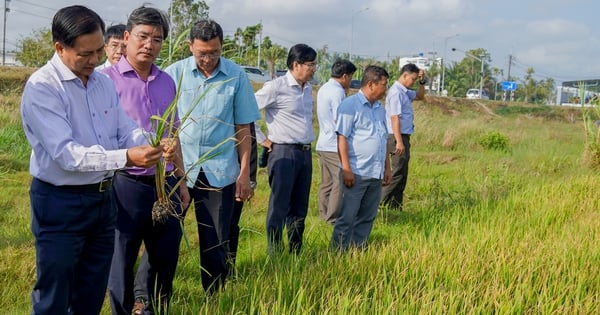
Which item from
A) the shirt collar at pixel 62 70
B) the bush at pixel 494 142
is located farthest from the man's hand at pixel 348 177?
the bush at pixel 494 142

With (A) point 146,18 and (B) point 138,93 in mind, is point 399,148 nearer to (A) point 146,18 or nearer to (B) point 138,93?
(B) point 138,93

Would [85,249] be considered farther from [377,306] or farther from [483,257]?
[483,257]

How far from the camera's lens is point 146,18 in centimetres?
307

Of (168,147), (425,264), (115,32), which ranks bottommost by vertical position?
(425,264)

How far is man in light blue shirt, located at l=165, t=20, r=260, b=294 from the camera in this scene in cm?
360

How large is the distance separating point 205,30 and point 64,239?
1406 millimetres

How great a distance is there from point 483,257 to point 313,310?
4.26 ft

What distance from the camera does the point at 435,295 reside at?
301 centimetres

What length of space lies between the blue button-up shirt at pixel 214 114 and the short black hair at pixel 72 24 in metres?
1.08

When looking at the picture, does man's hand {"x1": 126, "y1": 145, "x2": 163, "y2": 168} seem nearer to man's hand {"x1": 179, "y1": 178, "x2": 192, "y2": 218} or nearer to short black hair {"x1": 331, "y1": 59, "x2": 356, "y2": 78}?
man's hand {"x1": 179, "y1": 178, "x2": 192, "y2": 218}

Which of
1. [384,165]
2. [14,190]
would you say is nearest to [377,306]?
[384,165]

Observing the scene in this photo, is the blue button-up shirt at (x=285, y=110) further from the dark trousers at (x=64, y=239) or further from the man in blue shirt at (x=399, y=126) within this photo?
the dark trousers at (x=64, y=239)

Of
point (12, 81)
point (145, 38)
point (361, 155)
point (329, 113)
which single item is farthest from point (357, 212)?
point (12, 81)

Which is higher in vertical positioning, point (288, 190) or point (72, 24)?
point (72, 24)
